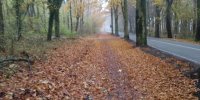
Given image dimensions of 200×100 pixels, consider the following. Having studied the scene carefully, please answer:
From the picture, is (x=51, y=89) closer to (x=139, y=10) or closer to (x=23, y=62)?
(x=23, y=62)

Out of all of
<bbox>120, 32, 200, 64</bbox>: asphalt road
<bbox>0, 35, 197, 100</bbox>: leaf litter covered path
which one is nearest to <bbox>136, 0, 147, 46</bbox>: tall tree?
<bbox>120, 32, 200, 64</bbox>: asphalt road

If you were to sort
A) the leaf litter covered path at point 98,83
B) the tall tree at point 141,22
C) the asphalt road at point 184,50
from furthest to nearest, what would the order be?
the tall tree at point 141,22 < the asphalt road at point 184,50 < the leaf litter covered path at point 98,83

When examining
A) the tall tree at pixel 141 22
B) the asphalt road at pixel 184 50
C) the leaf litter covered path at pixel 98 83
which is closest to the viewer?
the leaf litter covered path at pixel 98 83

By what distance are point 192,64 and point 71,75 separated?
5.36 metres

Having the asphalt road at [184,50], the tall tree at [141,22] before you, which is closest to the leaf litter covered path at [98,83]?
the asphalt road at [184,50]

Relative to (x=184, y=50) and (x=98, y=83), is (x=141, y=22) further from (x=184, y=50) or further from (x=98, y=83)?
(x=98, y=83)

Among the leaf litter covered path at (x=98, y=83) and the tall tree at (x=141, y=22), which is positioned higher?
the tall tree at (x=141, y=22)

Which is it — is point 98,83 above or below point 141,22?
below

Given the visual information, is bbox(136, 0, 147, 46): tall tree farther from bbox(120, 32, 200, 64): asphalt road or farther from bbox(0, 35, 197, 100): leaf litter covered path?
bbox(0, 35, 197, 100): leaf litter covered path

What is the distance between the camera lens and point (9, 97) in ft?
28.9

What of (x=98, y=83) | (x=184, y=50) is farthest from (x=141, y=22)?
(x=98, y=83)

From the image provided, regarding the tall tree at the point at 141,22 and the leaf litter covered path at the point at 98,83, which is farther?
the tall tree at the point at 141,22

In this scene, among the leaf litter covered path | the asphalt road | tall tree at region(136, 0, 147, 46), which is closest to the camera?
the leaf litter covered path

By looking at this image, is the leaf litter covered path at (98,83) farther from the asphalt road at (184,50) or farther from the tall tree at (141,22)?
the tall tree at (141,22)
